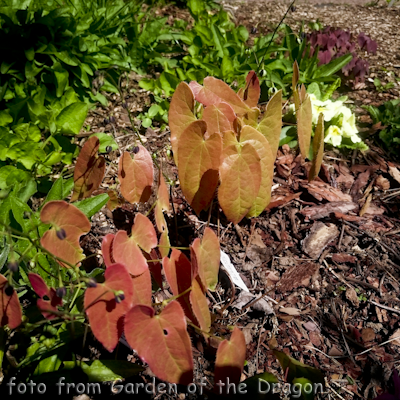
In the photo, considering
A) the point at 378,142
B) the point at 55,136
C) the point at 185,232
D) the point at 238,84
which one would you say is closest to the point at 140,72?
the point at 238,84

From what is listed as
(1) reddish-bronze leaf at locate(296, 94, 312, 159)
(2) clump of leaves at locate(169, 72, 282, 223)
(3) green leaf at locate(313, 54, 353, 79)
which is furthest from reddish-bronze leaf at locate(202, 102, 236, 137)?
(3) green leaf at locate(313, 54, 353, 79)

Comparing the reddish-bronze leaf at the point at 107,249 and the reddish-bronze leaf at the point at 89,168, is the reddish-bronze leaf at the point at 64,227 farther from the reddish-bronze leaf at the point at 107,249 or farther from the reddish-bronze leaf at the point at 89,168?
the reddish-bronze leaf at the point at 89,168

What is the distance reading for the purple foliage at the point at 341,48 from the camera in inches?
93.1

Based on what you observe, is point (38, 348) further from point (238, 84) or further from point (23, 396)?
point (238, 84)

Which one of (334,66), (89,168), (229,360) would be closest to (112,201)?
(89,168)

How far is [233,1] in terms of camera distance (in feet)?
Result: 11.3

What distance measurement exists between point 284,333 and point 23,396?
2.71 ft

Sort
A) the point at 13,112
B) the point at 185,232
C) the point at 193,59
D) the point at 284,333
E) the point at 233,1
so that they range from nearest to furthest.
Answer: the point at 284,333, the point at 185,232, the point at 13,112, the point at 193,59, the point at 233,1

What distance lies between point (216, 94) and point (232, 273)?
640 millimetres

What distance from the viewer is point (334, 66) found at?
2.28 meters

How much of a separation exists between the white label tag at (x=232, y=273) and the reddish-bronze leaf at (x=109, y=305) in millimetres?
623

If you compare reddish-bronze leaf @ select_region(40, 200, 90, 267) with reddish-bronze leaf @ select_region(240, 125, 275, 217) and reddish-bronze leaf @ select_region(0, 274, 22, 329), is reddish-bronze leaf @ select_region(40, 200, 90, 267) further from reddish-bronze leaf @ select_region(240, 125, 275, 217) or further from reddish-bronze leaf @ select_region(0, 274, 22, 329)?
reddish-bronze leaf @ select_region(240, 125, 275, 217)


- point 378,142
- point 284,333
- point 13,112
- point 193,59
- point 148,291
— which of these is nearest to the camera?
point 148,291

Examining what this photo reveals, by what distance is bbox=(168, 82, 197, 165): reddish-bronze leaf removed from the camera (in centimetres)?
120
